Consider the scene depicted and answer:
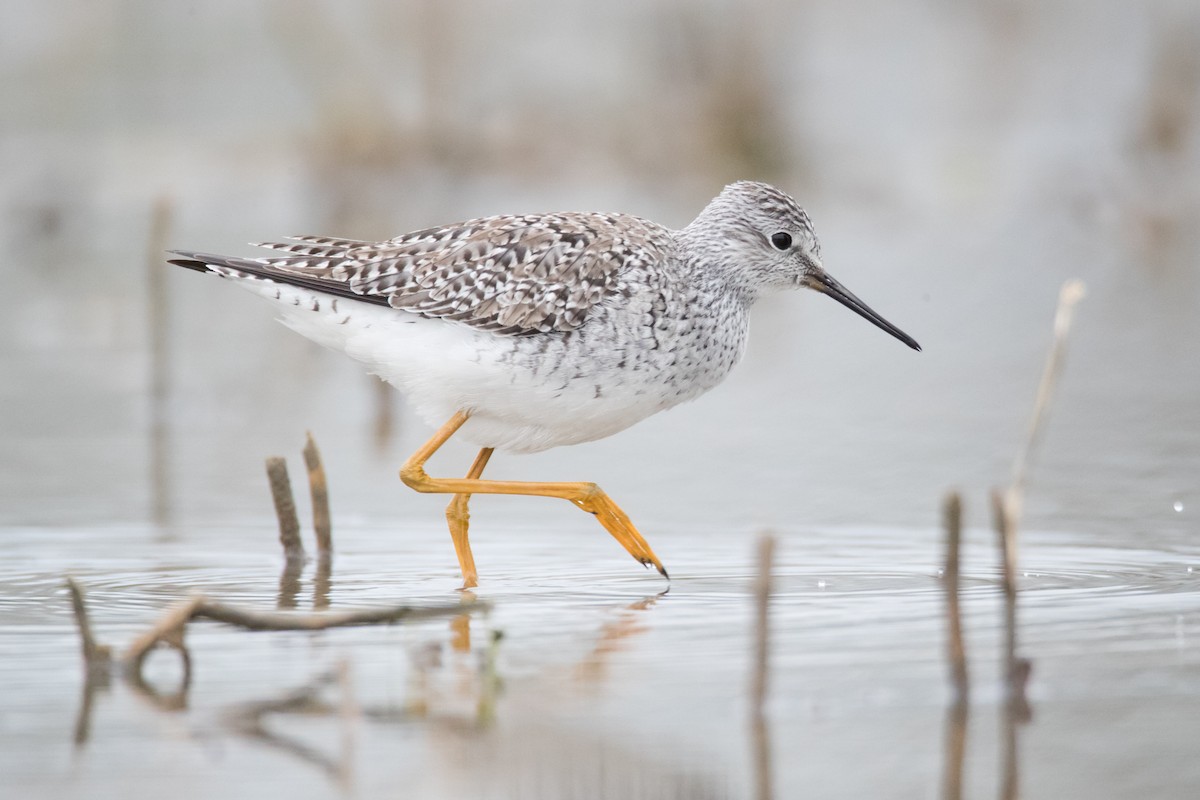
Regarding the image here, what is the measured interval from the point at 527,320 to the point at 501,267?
303mm

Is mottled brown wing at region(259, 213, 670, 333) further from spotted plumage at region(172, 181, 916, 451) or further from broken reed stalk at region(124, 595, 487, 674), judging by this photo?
broken reed stalk at region(124, 595, 487, 674)

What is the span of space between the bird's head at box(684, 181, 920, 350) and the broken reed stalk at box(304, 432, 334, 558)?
6.11ft

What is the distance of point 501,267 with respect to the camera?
24.8ft

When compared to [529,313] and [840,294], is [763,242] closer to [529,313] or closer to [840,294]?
[840,294]

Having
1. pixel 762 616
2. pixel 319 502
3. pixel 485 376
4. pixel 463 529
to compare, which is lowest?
pixel 762 616

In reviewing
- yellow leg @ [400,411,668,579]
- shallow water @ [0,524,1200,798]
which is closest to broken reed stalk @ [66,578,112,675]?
shallow water @ [0,524,1200,798]

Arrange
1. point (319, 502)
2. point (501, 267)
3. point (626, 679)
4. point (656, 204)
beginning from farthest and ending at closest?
point (656, 204) → point (319, 502) → point (501, 267) → point (626, 679)

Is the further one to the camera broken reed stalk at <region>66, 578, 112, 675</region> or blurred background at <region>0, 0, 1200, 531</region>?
blurred background at <region>0, 0, 1200, 531</region>

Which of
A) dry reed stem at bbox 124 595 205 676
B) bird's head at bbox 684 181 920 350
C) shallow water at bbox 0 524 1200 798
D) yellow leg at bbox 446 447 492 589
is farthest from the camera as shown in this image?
bird's head at bbox 684 181 920 350

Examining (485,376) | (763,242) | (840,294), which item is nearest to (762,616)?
(485,376)

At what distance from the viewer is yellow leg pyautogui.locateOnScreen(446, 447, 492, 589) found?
7266 millimetres

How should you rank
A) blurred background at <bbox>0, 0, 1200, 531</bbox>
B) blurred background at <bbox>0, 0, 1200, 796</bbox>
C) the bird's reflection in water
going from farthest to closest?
blurred background at <bbox>0, 0, 1200, 531</bbox> → blurred background at <bbox>0, 0, 1200, 796</bbox> → the bird's reflection in water

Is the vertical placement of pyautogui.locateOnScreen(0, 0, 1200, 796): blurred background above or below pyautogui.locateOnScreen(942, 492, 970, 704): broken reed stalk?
above

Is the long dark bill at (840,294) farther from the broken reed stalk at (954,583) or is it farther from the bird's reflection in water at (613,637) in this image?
the broken reed stalk at (954,583)
